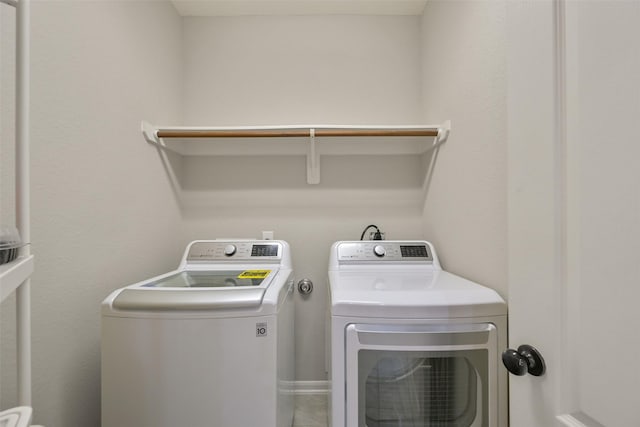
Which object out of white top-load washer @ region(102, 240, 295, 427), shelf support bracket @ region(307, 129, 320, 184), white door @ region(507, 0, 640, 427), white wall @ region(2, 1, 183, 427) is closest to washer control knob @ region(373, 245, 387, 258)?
shelf support bracket @ region(307, 129, 320, 184)

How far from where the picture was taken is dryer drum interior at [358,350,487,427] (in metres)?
0.93

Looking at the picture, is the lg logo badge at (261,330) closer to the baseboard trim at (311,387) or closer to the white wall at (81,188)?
the white wall at (81,188)

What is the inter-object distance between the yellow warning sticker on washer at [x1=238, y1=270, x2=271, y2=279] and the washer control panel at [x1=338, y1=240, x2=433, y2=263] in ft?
1.49

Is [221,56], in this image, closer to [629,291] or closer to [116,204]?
[116,204]

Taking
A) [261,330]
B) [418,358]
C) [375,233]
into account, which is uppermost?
[375,233]

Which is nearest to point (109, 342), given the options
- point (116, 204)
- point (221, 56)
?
point (116, 204)

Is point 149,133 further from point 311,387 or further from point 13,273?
point 311,387

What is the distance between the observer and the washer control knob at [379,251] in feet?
5.07

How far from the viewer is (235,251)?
1.59 metres

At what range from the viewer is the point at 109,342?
904mm

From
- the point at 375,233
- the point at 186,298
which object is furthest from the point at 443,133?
the point at 186,298

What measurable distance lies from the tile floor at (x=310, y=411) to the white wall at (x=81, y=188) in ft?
3.36

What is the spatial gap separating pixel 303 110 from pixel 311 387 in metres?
1.95

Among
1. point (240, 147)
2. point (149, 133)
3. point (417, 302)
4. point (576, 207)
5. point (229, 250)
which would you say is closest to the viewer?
point (576, 207)
